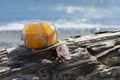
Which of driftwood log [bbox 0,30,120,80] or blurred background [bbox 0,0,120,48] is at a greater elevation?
driftwood log [bbox 0,30,120,80]

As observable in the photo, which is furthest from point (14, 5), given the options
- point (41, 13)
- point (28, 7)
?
point (41, 13)

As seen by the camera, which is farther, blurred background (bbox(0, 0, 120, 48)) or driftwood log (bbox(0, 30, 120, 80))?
blurred background (bbox(0, 0, 120, 48))

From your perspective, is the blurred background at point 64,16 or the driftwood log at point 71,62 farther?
the blurred background at point 64,16

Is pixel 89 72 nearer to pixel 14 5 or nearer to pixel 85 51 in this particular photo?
pixel 85 51

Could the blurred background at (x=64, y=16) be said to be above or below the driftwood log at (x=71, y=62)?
below
